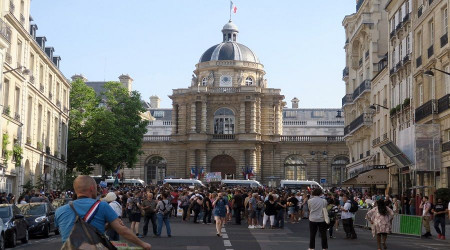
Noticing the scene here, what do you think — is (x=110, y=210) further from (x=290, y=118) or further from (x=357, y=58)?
(x=290, y=118)

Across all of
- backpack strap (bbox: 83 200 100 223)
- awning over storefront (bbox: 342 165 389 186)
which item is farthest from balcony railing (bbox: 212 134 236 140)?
backpack strap (bbox: 83 200 100 223)

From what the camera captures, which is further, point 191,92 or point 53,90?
point 191,92

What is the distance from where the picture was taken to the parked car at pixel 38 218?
24.1 m

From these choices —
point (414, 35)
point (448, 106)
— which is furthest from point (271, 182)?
point (448, 106)

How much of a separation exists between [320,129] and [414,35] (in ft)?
234

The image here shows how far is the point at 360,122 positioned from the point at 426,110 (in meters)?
19.0

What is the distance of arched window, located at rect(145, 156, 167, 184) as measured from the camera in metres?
91.5

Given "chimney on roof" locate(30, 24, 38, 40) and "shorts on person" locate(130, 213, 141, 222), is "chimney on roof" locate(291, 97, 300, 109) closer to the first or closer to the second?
"chimney on roof" locate(30, 24, 38, 40)

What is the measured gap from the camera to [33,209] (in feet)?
80.9

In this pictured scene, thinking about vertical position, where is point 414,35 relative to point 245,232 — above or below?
above

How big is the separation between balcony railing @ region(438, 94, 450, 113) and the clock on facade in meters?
58.6

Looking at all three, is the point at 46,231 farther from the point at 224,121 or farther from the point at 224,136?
the point at 224,121

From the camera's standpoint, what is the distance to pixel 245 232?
27734 mm

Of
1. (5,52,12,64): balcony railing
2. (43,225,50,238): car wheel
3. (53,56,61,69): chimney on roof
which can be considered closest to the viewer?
(43,225,50,238): car wheel
